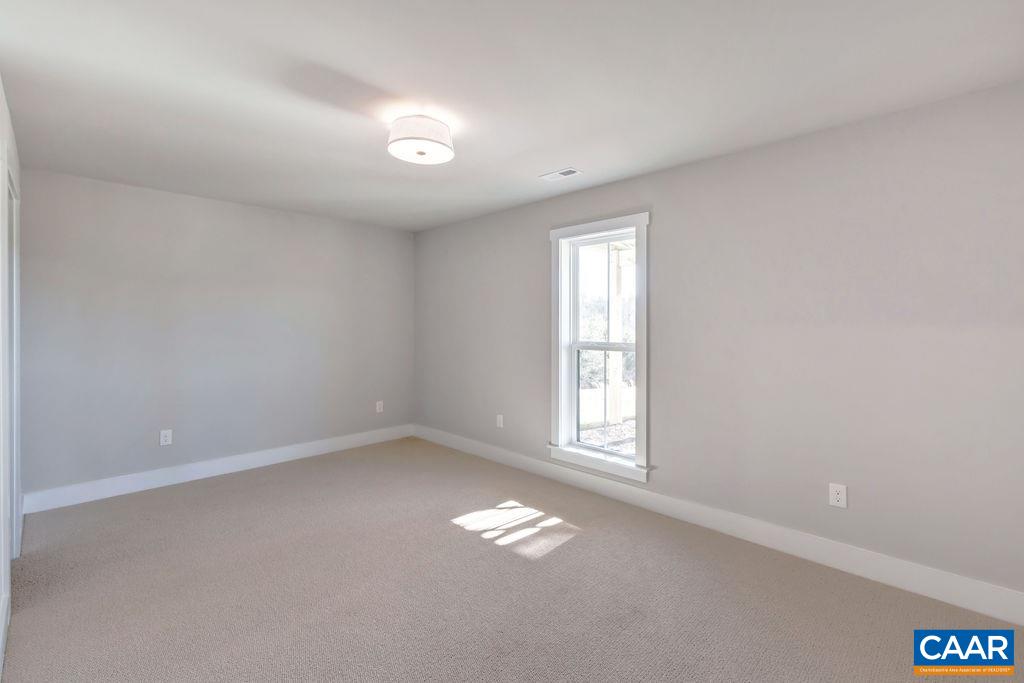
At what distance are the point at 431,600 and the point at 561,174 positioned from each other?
9.27 feet

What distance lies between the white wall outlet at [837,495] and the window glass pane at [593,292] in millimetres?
1823

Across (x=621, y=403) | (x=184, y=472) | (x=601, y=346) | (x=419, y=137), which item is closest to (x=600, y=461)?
(x=621, y=403)

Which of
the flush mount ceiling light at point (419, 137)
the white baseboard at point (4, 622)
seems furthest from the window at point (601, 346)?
the white baseboard at point (4, 622)

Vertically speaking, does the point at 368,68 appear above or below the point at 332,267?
above

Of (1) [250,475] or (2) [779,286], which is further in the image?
(1) [250,475]

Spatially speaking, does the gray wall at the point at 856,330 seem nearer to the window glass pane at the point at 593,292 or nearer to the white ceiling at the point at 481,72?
the white ceiling at the point at 481,72

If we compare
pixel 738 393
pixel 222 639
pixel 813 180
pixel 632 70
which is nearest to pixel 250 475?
pixel 222 639

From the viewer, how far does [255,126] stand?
8.87ft

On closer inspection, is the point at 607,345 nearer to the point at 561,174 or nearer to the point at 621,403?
the point at 621,403

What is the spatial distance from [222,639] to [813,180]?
3.73 metres

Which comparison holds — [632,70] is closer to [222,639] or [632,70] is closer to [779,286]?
[779,286]

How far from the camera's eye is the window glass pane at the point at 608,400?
3.82 m

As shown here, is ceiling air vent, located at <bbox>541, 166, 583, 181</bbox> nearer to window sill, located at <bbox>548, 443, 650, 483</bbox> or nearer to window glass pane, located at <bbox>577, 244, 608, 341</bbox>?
window glass pane, located at <bbox>577, 244, 608, 341</bbox>

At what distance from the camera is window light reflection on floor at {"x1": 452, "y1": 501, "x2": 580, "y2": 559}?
2969 mm
